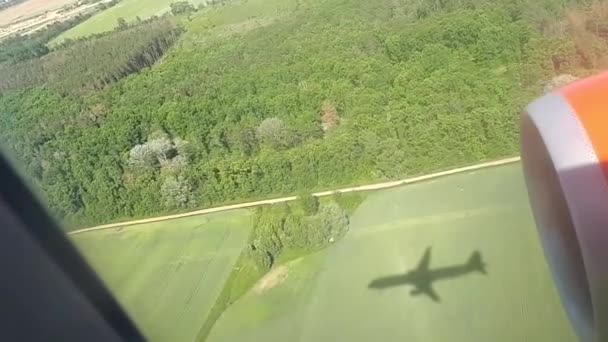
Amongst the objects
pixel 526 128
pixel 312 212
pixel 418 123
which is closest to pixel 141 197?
pixel 312 212

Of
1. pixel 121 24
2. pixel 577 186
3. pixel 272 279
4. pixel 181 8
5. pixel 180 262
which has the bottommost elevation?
pixel 272 279

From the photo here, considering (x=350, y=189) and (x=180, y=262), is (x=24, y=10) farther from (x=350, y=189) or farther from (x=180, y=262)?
(x=350, y=189)

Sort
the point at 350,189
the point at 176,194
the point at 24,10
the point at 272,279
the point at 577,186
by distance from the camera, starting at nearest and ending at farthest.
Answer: the point at 577,186
the point at 272,279
the point at 350,189
the point at 176,194
the point at 24,10

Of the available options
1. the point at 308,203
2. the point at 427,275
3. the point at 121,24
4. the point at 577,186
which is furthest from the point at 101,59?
the point at 577,186

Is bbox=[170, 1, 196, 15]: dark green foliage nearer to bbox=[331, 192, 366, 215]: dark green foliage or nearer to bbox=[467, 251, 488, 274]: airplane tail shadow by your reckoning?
bbox=[331, 192, 366, 215]: dark green foliage

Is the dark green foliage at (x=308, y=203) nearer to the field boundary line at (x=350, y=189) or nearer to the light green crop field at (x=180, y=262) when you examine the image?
the field boundary line at (x=350, y=189)

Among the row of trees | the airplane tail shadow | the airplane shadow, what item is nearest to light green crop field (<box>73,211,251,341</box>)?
the airplane shadow

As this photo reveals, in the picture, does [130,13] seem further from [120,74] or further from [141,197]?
[141,197]
